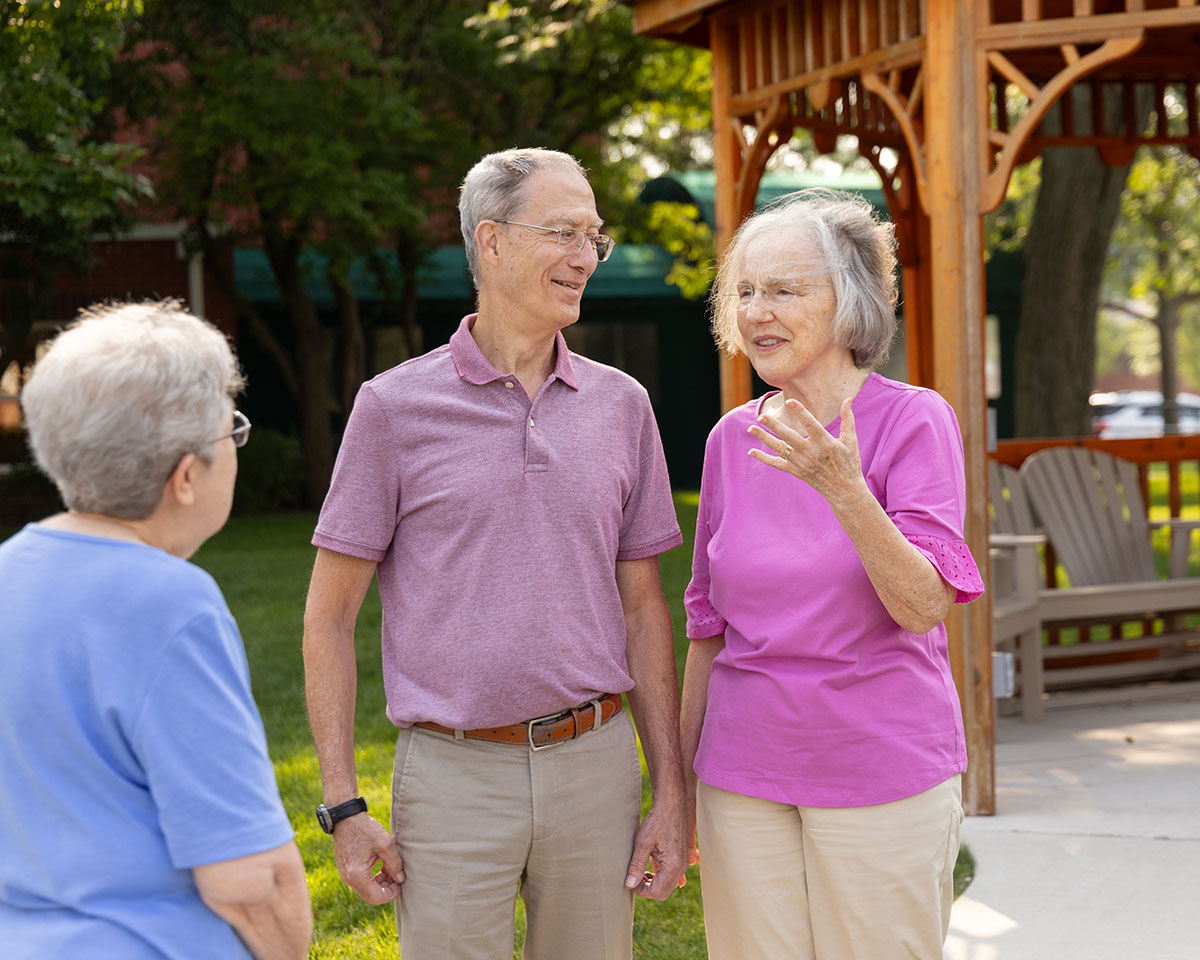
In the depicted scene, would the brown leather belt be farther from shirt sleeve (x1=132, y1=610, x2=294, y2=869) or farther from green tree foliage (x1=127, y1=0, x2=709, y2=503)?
green tree foliage (x1=127, y1=0, x2=709, y2=503)

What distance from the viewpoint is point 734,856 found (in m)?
2.44

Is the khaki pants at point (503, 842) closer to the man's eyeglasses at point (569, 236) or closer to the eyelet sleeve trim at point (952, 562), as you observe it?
the eyelet sleeve trim at point (952, 562)

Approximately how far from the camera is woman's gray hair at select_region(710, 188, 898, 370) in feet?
8.04

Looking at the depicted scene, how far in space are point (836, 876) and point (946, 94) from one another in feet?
11.4

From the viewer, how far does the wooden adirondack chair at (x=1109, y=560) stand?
23.7ft

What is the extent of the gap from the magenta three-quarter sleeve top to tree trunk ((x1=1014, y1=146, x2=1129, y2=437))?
377 inches

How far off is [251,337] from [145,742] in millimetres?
18211

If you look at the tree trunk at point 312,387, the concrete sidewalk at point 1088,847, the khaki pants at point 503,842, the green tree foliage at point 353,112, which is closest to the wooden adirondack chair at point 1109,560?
the concrete sidewalk at point 1088,847

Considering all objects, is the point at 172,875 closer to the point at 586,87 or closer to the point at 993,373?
the point at 586,87

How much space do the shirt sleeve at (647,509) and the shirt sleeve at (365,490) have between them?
459 millimetres

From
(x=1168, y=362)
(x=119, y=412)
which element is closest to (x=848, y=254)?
(x=119, y=412)

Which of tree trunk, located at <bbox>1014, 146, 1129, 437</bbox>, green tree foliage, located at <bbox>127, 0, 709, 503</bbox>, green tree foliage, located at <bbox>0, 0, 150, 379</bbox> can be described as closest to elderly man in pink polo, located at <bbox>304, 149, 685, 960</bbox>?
green tree foliage, located at <bbox>0, 0, 150, 379</bbox>

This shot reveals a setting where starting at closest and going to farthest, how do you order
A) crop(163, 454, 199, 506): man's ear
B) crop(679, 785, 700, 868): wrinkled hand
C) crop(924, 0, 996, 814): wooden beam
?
1. crop(163, 454, 199, 506): man's ear
2. crop(679, 785, 700, 868): wrinkled hand
3. crop(924, 0, 996, 814): wooden beam

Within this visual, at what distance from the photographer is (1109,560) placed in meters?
7.73
